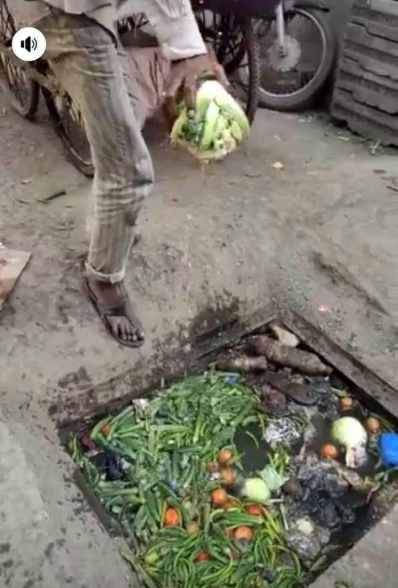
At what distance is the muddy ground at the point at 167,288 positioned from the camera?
2234mm

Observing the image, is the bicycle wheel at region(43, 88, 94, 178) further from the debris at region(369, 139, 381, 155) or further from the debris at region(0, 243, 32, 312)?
the debris at region(369, 139, 381, 155)

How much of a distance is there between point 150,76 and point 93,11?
68.0 inches

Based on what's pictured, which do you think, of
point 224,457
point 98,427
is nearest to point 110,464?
point 98,427

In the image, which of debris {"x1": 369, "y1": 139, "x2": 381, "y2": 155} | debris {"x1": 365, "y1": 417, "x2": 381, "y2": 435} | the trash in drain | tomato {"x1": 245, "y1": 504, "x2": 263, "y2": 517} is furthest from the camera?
debris {"x1": 369, "y1": 139, "x2": 381, "y2": 155}

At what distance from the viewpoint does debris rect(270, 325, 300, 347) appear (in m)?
3.31

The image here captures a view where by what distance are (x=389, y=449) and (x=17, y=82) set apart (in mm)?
3431

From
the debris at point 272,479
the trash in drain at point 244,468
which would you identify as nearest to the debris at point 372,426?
the trash in drain at point 244,468

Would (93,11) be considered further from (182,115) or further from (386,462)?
(386,462)

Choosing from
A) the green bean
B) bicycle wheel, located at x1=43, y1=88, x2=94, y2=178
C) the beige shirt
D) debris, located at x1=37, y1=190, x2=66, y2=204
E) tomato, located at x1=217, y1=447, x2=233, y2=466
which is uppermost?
the beige shirt

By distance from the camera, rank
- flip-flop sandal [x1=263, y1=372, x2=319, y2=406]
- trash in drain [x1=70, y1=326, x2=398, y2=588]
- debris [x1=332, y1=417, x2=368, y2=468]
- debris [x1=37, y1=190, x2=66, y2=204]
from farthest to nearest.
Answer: debris [x1=37, y1=190, x2=66, y2=204] → flip-flop sandal [x1=263, y1=372, x2=319, y2=406] → debris [x1=332, y1=417, x2=368, y2=468] → trash in drain [x1=70, y1=326, x2=398, y2=588]

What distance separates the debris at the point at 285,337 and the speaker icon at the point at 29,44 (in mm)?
1710

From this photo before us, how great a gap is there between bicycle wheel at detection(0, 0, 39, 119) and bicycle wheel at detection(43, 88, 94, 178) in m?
0.21

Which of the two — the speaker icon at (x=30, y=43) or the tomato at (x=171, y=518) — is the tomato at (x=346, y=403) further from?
the speaker icon at (x=30, y=43)

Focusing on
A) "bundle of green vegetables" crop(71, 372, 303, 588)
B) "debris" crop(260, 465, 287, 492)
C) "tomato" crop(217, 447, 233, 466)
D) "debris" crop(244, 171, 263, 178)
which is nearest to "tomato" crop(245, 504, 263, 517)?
"bundle of green vegetables" crop(71, 372, 303, 588)
